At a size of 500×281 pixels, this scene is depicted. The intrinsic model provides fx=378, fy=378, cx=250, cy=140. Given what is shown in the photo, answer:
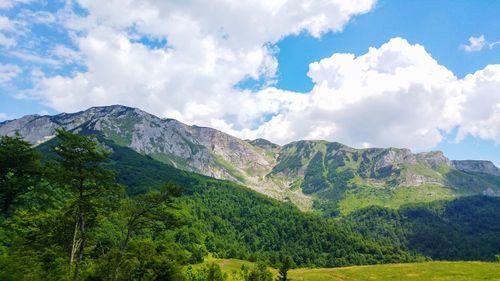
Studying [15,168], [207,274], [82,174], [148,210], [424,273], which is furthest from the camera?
[207,274]

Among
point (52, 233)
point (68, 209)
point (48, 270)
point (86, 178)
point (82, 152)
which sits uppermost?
point (82, 152)

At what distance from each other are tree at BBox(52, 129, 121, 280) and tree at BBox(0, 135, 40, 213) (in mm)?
18670

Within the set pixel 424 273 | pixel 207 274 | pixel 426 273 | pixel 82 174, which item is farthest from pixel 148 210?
pixel 207 274

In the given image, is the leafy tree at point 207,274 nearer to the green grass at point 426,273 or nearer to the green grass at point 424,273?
the green grass at point 424,273

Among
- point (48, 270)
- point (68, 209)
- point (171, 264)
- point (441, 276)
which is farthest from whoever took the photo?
point (441, 276)

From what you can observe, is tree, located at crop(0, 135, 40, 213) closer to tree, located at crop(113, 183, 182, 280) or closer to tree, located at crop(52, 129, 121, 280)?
tree, located at crop(52, 129, 121, 280)

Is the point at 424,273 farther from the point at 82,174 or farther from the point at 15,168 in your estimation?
the point at 15,168

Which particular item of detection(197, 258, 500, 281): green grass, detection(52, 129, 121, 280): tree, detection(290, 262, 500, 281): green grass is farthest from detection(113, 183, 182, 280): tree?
detection(290, 262, 500, 281): green grass

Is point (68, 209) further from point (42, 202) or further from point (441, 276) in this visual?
point (441, 276)

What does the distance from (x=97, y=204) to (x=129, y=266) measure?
1190 cm

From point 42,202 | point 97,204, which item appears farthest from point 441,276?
point 42,202

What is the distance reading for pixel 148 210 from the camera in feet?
150

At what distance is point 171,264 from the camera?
82.9 meters

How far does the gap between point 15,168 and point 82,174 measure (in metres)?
25.3
